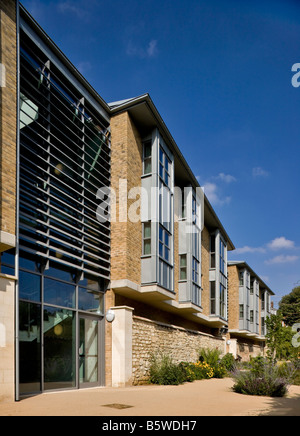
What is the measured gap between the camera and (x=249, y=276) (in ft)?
136

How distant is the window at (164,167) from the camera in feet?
58.6

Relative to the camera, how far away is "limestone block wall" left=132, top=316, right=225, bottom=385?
603 inches

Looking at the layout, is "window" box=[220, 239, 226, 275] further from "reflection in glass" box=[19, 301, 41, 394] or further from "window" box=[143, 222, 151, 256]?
"reflection in glass" box=[19, 301, 41, 394]

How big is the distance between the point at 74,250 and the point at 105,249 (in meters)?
2.15

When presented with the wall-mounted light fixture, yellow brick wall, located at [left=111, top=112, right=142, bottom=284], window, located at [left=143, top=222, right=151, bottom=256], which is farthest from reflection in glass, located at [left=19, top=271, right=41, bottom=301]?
window, located at [left=143, top=222, right=151, bottom=256]

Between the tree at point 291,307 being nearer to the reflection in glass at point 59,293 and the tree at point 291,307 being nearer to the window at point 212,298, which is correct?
the window at point 212,298

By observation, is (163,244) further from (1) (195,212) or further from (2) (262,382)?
(2) (262,382)

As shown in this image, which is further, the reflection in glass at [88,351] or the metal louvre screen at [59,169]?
the reflection in glass at [88,351]

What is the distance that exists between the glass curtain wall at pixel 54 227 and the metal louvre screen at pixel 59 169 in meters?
0.03

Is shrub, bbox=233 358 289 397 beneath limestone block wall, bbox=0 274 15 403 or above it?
beneath

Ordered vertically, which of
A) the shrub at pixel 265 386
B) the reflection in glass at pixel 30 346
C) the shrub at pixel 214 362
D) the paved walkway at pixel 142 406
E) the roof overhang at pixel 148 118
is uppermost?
the roof overhang at pixel 148 118

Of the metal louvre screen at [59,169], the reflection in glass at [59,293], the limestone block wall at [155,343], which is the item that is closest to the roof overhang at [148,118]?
the metal louvre screen at [59,169]

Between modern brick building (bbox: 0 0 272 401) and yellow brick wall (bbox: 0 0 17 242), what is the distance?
3cm

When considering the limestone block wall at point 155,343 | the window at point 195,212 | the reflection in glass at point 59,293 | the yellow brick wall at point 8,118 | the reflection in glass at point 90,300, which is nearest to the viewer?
the yellow brick wall at point 8,118
